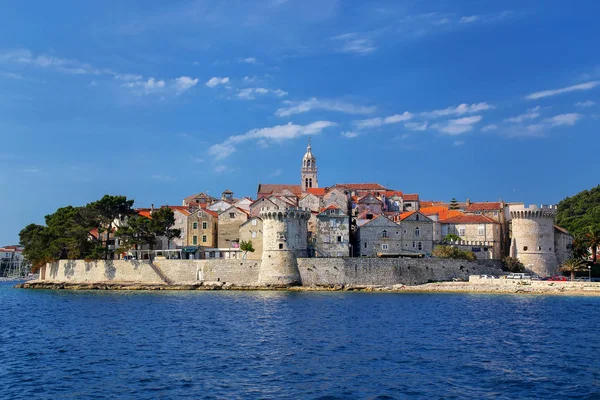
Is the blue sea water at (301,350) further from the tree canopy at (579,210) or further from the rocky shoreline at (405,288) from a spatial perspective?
the tree canopy at (579,210)

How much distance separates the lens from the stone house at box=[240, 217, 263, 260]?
6556 centimetres

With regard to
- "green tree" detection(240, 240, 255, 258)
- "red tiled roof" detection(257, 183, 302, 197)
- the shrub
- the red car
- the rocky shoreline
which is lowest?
the rocky shoreline

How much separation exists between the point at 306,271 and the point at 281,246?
128 inches

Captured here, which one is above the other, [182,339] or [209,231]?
[209,231]

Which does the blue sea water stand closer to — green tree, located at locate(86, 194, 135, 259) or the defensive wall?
the defensive wall

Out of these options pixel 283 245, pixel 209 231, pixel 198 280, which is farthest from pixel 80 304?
pixel 209 231

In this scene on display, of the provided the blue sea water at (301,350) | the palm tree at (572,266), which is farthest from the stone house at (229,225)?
the palm tree at (572,266)

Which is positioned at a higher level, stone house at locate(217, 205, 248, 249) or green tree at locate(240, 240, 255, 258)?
stone house at locate(217, 205, 248, 249)

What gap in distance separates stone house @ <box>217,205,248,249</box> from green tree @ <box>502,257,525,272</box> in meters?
27.1

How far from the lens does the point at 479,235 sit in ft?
224

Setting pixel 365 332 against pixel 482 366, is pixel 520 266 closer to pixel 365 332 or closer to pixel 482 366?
pixel 365 332

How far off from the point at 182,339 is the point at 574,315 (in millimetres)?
24831

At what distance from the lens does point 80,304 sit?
48062mm

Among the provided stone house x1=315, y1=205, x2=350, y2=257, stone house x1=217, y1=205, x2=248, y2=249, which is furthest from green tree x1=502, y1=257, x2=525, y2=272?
stone house x1=217, y1=205, x2=248, y2=249
